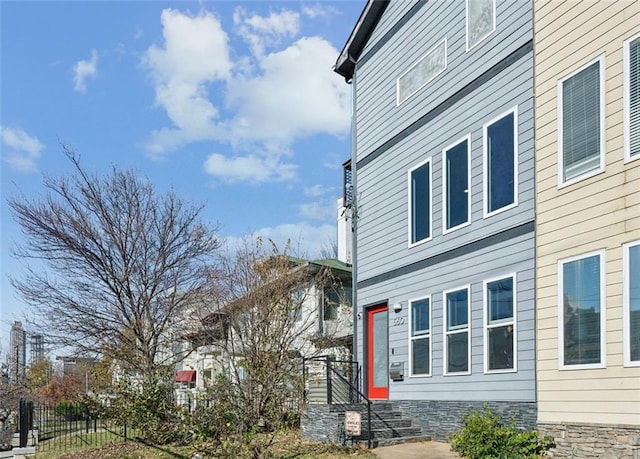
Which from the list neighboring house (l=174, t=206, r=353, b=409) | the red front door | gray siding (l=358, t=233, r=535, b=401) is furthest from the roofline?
the red front door

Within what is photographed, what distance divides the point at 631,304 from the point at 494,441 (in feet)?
9.36

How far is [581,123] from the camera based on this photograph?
28.7ft

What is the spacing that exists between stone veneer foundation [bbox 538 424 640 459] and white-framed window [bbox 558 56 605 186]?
320cm

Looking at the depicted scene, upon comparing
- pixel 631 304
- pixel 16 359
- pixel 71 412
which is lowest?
pixel 71 412

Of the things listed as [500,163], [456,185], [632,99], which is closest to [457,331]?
[456,185]

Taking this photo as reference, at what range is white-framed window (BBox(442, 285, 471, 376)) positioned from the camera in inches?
438

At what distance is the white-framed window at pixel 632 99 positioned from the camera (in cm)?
786

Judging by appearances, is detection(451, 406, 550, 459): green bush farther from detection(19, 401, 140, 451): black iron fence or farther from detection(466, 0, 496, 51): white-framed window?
detection(19, 401, 140, 451): black iron fence

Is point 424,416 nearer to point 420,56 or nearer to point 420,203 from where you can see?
point 420,203

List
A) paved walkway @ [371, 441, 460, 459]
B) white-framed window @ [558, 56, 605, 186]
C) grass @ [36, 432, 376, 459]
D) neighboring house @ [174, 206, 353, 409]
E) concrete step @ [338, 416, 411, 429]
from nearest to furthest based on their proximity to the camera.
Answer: white-framed window @ [558, 56, 605, 186], paved walkway @ [371, 441, 460, 459], grass @ [36, 432, 376, 459], concrete step @ [338, 416, 411, 429], neighboring house @ [174, 206, 353, 409]

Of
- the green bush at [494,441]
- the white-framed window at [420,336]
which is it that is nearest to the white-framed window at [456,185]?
the white-framed window at [420,336]

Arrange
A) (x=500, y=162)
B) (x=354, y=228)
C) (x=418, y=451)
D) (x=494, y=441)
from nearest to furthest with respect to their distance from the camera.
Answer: (x=494, y=441)
(x=500, y=162)
(x=418, y=451)
(x=354, y=228)

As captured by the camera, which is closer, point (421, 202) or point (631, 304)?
point (631, 304)

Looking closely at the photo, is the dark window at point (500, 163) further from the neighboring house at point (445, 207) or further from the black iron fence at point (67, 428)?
the black iron fence at point (67, 428)
